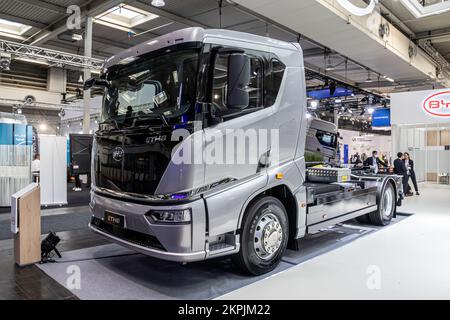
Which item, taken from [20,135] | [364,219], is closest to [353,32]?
[364,219]

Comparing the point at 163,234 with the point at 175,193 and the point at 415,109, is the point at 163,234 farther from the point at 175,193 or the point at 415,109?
the point at 415,109

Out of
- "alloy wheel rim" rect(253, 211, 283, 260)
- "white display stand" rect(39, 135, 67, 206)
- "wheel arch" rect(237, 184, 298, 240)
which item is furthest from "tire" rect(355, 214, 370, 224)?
"white display stand" rect(39, 135, 67, 206)

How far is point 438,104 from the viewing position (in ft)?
34.1

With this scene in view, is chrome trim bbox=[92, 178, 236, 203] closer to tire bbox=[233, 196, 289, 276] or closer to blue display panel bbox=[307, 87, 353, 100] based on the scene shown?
tire bbox=[233, 196, 289, 276]

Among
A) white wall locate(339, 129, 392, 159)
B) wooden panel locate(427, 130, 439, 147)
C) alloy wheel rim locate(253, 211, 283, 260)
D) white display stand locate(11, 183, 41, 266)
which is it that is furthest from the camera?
white wall locate(339, 129, 392, 159)

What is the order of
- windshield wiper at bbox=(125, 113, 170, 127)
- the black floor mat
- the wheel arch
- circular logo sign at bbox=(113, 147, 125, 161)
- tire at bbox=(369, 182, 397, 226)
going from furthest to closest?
tire at bbox=(369, 182, 397, 226) → the black floor mat → the wheel arch → circular logo sign at bbox=(113, 147, 125, 161) → windshield wiper at bbox=(125, 113, 170, 127)

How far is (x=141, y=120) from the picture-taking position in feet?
10.4

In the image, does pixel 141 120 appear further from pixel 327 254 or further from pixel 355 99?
pixel 355 99

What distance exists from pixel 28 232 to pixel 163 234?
193 centimetres

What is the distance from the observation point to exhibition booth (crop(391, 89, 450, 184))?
10445 mm

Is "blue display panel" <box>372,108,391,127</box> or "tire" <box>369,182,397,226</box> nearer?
"tire" <box>369,182,397,226</box>

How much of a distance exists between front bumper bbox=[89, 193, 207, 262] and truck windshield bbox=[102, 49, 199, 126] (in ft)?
2.62
